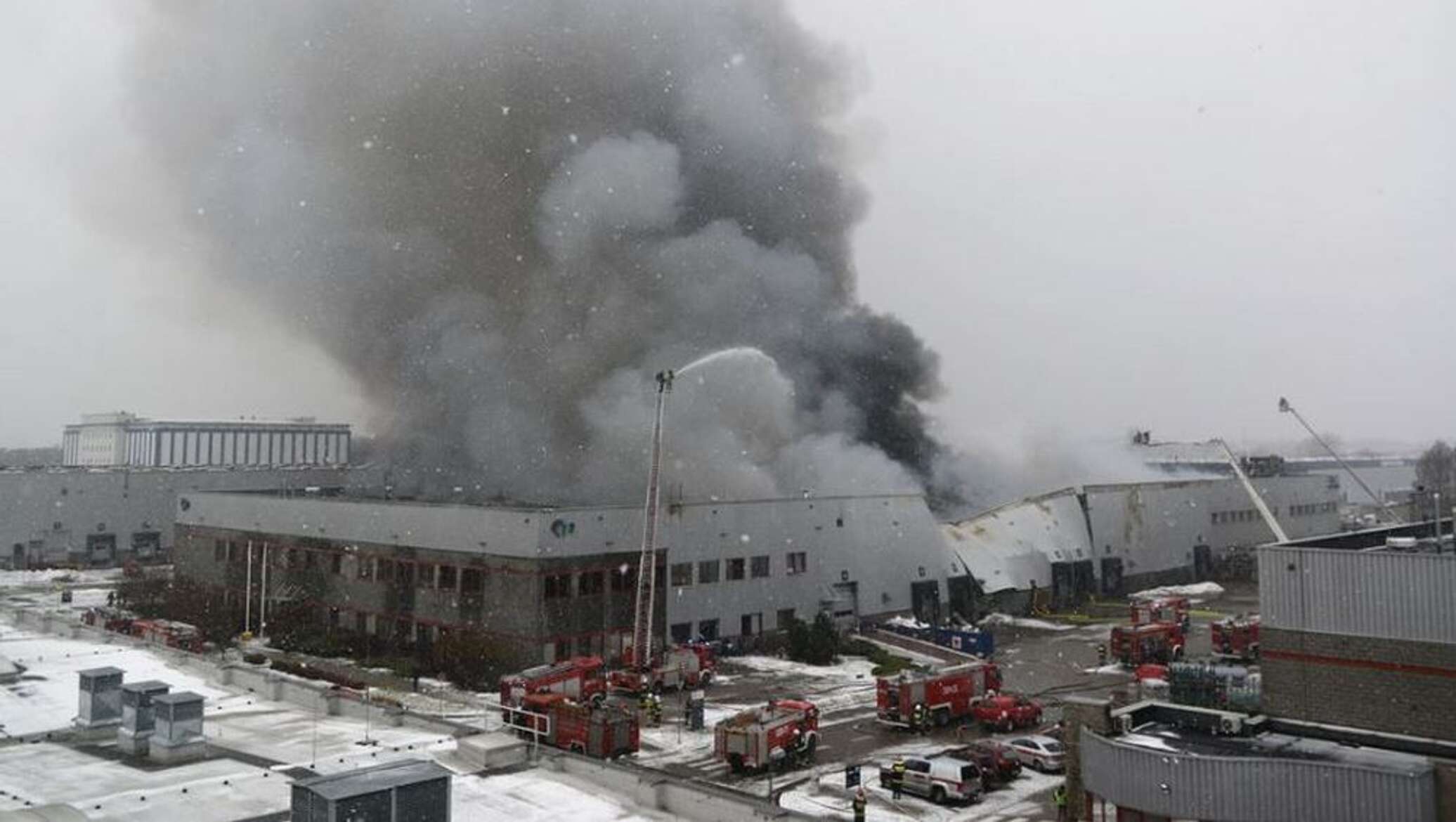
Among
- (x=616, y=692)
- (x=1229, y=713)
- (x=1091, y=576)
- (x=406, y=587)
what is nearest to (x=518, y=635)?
(x=616, y=692)

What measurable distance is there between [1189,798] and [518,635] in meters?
18.2

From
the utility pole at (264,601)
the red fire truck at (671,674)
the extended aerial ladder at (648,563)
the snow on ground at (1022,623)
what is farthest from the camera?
the snow on ground at (1022,623)

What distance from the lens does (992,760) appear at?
18.5 metres

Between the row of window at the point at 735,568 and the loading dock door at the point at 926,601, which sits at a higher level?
the row of window at the point at 735,568

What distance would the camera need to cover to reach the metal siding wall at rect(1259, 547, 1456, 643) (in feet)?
42.0

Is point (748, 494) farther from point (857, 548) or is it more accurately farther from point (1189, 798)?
point (1189, 798)

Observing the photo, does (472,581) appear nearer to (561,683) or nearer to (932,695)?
(561,683)

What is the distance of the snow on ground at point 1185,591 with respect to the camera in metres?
44.3

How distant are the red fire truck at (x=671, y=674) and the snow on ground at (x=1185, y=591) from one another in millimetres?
23018

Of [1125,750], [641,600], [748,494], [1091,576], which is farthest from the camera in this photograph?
[1091,576]

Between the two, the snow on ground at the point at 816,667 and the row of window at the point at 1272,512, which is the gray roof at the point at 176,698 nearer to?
the snow on ground at the point at 816,667

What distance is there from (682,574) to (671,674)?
4693 millimetres

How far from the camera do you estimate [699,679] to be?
85.9ft

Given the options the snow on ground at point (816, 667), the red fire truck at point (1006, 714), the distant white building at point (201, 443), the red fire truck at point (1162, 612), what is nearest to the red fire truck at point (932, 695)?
the red fire truck at point (1006, 714)
